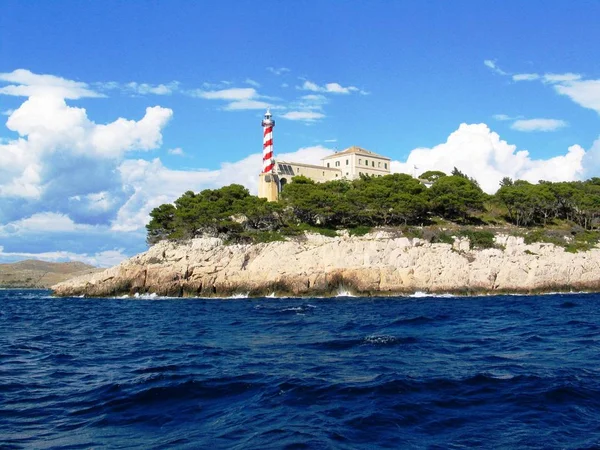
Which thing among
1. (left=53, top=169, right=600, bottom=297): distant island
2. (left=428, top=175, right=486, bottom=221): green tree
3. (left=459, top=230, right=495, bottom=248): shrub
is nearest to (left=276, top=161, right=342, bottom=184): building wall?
(left=53, top=169, right=600, bottom=297): distant island

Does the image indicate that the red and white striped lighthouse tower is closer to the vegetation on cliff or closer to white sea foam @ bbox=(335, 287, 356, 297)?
the vegetation on cliff

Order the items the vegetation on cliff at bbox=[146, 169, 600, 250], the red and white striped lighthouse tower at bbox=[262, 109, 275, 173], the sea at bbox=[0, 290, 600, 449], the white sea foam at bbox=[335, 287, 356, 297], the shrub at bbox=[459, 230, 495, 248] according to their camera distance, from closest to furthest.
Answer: the sea at bbox=[0, 290, 600, 449] → the white sea foam at bbox=[335, 287, 356, 297] → the shrub at bbox=[459, 230, 495, 248] → the vegetation on cliff at bbox=[146, 169, 600, 250] → the red and white striped lighthouse tower at bbox=[262, 109, 275, 173]

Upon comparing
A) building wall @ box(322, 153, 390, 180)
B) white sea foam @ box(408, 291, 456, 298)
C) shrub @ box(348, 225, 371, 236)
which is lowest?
white sea foam @ box(408, 291, 456, 298)

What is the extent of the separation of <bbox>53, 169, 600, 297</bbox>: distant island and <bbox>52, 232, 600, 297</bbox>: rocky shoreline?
0.10m

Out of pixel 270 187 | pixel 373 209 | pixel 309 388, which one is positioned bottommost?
pixel 309 388

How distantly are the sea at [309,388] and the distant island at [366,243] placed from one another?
87.5 ft

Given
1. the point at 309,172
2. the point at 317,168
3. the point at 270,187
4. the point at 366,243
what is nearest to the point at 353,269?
the point at 366,243

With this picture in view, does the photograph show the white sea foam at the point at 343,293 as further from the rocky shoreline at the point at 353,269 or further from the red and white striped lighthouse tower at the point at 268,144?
the red and white striped lighthouse tower at the point at 268,144

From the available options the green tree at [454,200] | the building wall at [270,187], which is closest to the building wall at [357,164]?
the building wall at [270,187]

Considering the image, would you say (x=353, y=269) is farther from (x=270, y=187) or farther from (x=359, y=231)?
(x=270, y=187)

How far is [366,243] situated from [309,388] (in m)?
41.4

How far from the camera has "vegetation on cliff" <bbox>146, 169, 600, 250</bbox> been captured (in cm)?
6356

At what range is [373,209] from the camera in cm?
6494

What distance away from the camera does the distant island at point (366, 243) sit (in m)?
51.2
